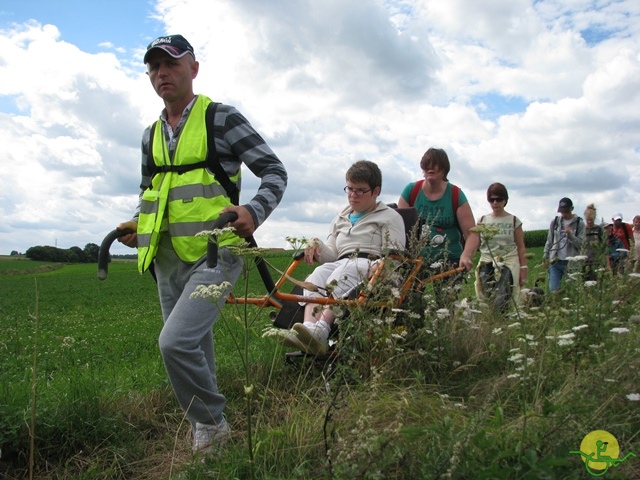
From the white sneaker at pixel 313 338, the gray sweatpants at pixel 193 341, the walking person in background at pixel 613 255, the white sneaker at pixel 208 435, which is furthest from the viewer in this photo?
the walking person in background at pixel 613 255

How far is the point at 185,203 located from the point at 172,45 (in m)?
0.91

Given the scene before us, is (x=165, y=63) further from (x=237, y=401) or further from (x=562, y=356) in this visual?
(x=562, y=356)

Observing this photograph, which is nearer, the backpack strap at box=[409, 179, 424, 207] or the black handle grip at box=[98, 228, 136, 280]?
the black handle grip at box=[98, 228, 136, 280]

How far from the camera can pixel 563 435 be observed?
→ 2250mm

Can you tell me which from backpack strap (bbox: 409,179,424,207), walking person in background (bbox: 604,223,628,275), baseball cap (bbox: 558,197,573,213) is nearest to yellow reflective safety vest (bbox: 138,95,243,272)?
walking person in background (bbox: 604,223,628,275)

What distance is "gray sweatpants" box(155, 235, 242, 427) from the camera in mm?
3168

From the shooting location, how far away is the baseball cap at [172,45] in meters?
3.44

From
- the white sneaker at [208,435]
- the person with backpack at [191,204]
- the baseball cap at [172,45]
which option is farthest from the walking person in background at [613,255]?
the baseball cap at [172,45]

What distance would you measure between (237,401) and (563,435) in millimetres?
2699

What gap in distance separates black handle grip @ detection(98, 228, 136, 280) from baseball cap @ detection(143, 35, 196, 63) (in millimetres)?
1023

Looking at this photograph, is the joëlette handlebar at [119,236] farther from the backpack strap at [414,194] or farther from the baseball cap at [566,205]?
the baseball cap at [566,205]

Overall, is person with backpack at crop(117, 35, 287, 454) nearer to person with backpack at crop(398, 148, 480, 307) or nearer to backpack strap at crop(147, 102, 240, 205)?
Result: backpack strap at crop(147, 102, 240, 205)

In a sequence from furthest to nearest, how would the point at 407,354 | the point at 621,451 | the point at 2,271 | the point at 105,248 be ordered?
the point at 2,271 < the point at 407,354 < the point at 105,248 < the point at 621,451

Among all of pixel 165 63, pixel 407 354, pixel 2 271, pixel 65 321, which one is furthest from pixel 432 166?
pixel 2 271
